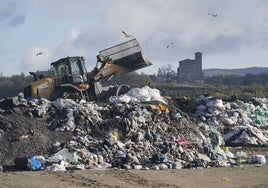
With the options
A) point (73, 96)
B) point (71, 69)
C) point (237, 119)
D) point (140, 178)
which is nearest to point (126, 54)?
point (71, 69)

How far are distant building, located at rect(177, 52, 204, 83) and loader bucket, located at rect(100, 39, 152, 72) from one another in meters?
41.7

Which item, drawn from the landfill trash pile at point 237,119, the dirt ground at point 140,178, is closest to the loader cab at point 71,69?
the landfill trash pile at point 237,119

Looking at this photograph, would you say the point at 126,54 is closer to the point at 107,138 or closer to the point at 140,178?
the point at 107,138

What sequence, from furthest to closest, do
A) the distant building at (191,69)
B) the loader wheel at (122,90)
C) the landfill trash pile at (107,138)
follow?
the distant building at (191,69) < the loader wheel at (122,90) < the landfill trash pile at (107,138)

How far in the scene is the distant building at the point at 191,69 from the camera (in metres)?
65.2

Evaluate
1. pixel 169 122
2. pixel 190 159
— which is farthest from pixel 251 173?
pixel 169 122

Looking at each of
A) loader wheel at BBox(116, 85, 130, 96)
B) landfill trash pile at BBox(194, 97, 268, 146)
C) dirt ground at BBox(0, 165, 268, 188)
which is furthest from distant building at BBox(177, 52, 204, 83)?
dirt ground at BBox(0, 165, 268, 188)

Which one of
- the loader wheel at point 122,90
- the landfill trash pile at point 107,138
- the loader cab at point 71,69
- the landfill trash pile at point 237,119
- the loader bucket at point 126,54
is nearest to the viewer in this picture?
the landfill trash pile at point 107,138

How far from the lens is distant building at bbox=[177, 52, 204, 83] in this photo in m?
65.2

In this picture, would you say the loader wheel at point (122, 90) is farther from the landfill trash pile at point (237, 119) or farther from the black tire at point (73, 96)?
the landfill trash pile at point (237, 119)

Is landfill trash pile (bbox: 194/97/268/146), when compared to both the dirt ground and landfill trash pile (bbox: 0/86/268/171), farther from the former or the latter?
the dirt ground

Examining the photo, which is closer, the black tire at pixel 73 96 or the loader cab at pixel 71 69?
the black tire at pixel 73 96

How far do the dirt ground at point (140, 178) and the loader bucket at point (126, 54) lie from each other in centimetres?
940

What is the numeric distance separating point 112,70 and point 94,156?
8.55 meters
